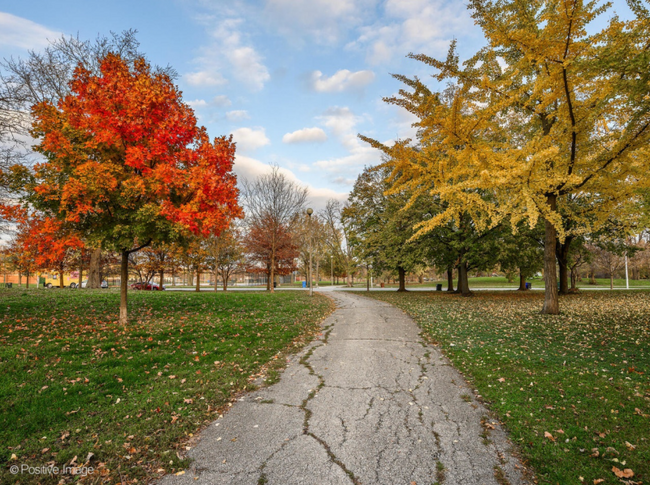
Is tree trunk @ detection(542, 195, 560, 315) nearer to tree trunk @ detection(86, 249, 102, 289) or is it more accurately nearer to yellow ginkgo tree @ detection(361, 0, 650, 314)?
yellow ginkgo tree @ detection(361, 0, 650, 314)

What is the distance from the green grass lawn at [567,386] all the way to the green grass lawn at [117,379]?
3885 mm

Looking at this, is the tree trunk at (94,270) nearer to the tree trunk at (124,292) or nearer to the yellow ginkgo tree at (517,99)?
the tree trunk at (124,292)

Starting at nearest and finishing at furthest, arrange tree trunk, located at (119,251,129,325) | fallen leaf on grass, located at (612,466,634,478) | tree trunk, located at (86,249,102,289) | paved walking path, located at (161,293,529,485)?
1. fallen leaf on grass, located at (612,466,634,478)
2. paved walking path, located at (161,293,529,485)
3. tree trunk, located at (119,251,129,325)
4. tree trunk, located at (86,249,102,289)

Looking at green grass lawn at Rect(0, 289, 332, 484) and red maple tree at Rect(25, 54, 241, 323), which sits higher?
red maple tree at Rect(25, 54, 241, 323)

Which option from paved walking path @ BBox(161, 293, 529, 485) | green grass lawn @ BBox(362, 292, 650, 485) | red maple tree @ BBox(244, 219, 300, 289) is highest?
red maple tree @ BBox(244, 219, 300, 289)

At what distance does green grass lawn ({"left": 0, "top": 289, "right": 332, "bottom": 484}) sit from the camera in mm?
3209

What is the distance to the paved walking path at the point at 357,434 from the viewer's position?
A: 2889mm

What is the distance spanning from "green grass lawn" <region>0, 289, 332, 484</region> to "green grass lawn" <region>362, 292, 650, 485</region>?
3.89 meters

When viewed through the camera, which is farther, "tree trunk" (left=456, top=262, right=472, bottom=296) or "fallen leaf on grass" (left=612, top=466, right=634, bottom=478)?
"tree trunk" (left=456, top=262, right=472, bottom=296)

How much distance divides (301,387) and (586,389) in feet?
14.7

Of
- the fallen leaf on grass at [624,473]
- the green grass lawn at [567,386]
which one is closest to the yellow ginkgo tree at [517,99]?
the green grass lawn at [567,386]

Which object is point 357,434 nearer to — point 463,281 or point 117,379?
point 117,379

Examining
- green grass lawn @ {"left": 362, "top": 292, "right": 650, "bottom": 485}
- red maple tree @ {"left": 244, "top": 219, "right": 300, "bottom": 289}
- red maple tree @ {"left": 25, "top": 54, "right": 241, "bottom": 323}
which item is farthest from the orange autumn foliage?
red maple tree @ {"left": 244, "top": 219, "right": 300, "bottom": 289}

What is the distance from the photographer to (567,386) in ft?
15.4
